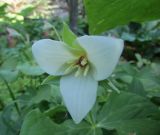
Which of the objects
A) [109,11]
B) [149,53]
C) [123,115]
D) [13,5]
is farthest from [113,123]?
[149,53]

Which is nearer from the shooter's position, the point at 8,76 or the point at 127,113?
the point at 127,113

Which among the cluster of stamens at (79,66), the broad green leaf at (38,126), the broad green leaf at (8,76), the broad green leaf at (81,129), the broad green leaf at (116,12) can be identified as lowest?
the broad green leaf at (8,76)

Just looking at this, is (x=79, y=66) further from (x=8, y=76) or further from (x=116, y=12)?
(x=8, y=76)

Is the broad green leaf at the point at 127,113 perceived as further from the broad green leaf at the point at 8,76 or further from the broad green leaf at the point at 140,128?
the broad green leaf at the point at 8,76

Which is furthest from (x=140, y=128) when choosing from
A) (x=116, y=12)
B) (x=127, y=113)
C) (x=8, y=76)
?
(x=8, y=76)

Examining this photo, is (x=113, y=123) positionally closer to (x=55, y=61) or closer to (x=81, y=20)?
(x=55, y=61)

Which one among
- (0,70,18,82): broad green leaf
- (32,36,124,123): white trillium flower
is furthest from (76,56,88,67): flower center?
(0,70,18,82): broad green leaf

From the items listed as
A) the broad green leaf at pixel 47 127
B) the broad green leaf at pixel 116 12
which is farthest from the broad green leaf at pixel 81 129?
the broad green leaf at pixel 116 12
